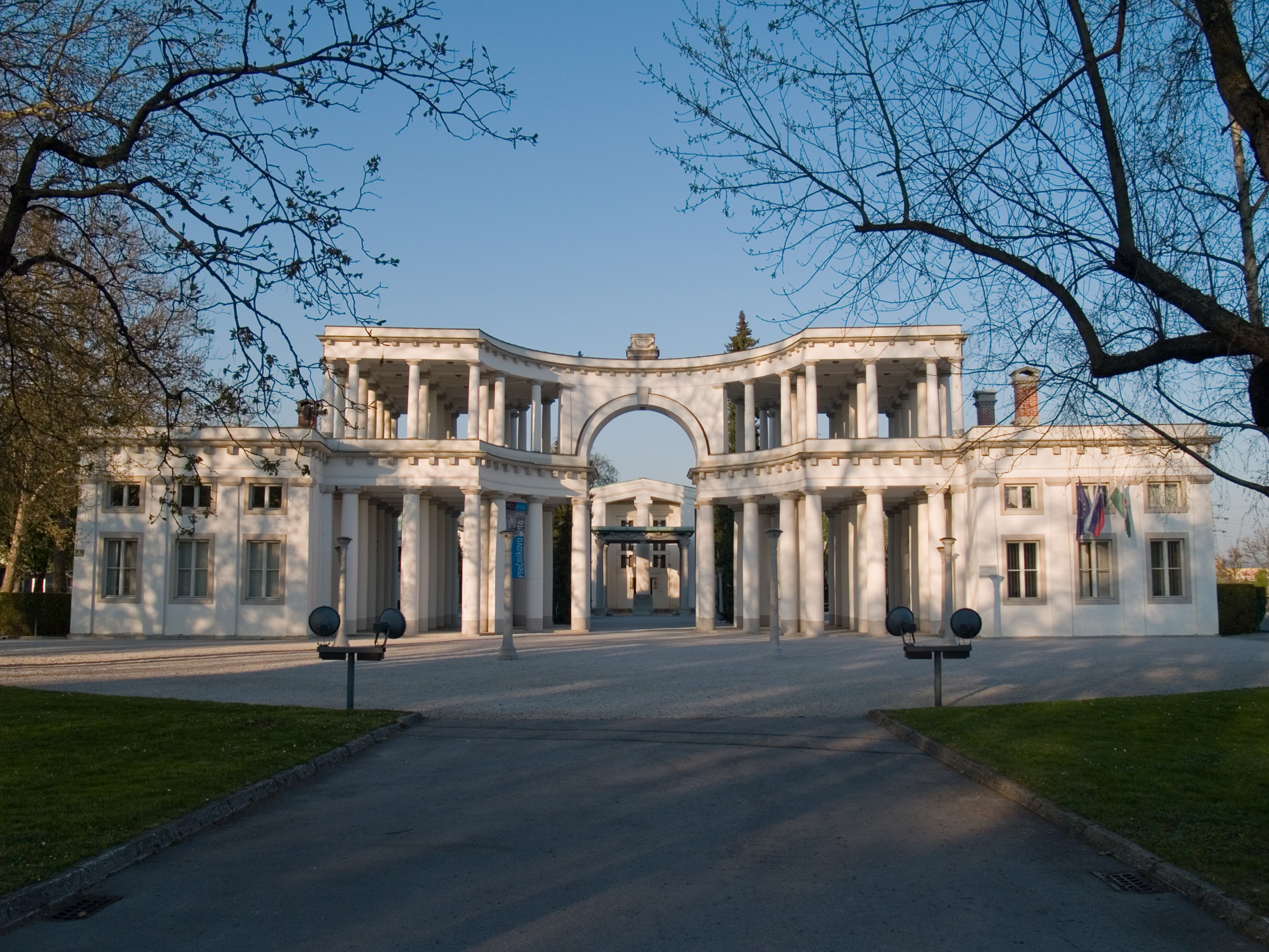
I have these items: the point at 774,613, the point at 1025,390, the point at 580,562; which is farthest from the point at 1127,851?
the point at 580,562

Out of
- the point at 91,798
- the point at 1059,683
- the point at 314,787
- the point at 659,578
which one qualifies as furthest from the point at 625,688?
the point at 659,578

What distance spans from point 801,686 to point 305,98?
14523mm

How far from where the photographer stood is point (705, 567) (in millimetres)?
42812

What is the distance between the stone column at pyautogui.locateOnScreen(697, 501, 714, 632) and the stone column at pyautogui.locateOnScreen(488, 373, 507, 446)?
816 cm

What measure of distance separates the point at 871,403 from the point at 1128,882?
110 ft

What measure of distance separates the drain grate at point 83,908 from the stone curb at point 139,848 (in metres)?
0.08

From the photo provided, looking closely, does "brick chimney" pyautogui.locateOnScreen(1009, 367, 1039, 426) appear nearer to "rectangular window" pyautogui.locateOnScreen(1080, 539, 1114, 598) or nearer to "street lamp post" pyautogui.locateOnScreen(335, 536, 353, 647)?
"street lamp post" pyautogui.locateOnScreen(335, 536, 353, 647)

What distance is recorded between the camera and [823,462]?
128ft

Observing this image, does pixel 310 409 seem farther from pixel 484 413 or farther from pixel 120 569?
pixel 484 413

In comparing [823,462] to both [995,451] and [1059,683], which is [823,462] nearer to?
[995,451]

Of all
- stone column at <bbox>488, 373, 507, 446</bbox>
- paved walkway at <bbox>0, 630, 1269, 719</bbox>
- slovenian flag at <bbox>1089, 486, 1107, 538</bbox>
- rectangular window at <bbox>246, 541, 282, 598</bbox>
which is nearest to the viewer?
paved walkway at <bbox>0, 630, 1269, 719</bbox>

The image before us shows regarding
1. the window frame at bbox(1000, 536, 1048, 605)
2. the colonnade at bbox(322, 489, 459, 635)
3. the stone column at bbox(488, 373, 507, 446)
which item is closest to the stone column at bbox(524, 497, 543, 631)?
the stone column at bbox(488, 373, 507, 446)

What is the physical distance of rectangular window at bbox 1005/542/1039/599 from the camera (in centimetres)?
3653

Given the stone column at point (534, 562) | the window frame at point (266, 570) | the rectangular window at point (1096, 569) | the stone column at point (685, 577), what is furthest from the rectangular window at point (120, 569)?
the stone column at point (685, 577)
